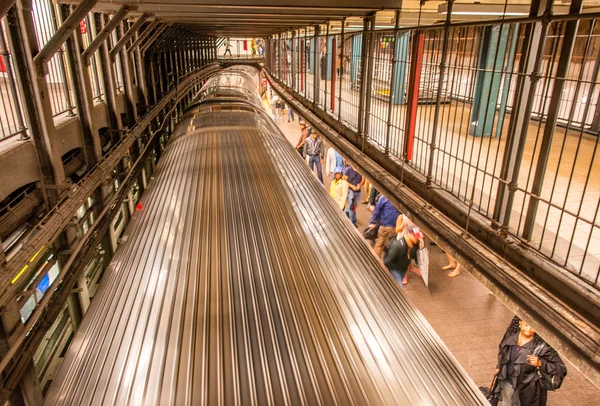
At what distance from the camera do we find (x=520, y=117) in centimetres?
263

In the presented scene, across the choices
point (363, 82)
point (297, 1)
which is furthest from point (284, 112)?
point (297, 1)

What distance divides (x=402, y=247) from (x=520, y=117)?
283cm

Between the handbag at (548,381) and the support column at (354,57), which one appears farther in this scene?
the support column at (354,57)

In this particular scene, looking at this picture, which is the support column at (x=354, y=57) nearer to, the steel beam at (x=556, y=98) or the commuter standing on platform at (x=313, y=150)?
the commuter standing on platform at (x=313, y=150)

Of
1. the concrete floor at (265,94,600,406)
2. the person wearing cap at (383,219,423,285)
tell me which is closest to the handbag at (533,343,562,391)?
the concrete floor at (265,94,600,406)

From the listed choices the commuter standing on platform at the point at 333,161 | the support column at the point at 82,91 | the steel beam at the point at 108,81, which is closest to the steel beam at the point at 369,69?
the commuter standing on platform at the point at 333,161

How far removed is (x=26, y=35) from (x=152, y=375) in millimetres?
3137

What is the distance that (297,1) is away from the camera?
13.3 feet

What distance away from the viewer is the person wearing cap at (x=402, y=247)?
5.14 m

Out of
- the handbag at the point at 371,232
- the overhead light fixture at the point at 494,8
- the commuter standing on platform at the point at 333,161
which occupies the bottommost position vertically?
the handbag at the point at 371,232

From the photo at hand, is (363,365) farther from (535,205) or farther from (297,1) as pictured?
(297,1)

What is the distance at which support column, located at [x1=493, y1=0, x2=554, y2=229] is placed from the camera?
2.49 metres

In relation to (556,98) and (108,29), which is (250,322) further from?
(108,29)

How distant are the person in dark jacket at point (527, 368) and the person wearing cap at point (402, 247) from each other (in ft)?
5.66
